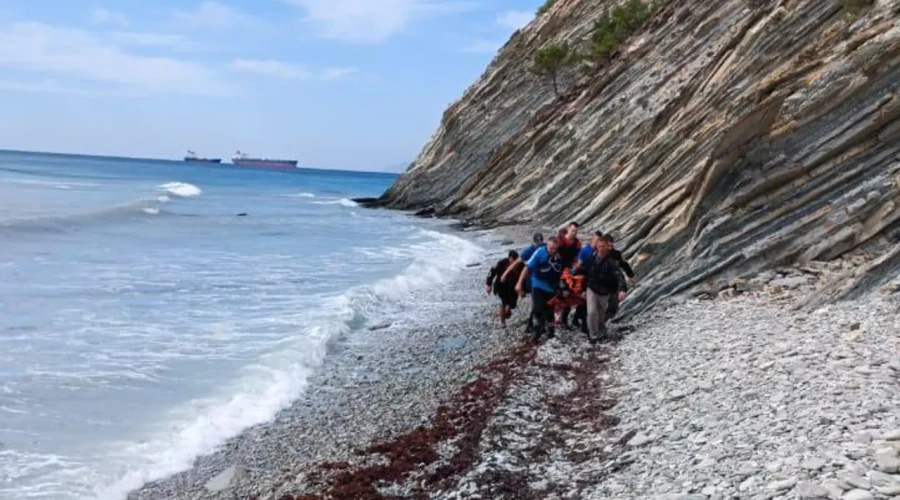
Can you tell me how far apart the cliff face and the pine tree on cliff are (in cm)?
343

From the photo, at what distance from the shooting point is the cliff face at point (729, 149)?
1527 cm

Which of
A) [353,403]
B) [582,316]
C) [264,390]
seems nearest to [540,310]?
[582,316]

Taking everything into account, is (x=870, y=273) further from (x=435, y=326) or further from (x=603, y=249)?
(x=435, y=326)

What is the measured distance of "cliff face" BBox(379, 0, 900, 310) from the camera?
15.3 metres

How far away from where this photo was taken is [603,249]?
14.7 metres

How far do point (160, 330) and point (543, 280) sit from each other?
9.45m

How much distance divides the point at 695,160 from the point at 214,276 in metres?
16.3

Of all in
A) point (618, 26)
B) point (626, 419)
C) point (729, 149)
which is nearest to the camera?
point (626, 419)

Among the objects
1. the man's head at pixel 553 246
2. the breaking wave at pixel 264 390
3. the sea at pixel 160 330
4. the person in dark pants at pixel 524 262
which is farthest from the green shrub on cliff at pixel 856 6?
the sea at pixel 160 330

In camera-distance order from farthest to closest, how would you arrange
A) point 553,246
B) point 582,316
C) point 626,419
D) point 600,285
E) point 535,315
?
point 582,316 < point 535,315 < point 553,246 < point 600,285 < point 626,419

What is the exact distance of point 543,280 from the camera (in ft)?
50.5

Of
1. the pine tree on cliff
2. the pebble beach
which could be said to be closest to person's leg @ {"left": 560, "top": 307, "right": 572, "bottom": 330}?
the pebble beach

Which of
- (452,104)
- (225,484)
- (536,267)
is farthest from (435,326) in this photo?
(452,104)

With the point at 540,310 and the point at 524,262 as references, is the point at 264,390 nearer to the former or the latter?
the point at 540,310
